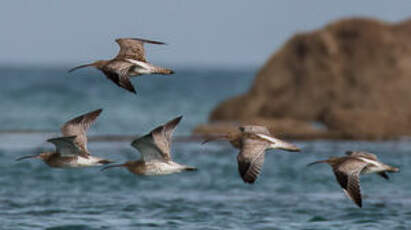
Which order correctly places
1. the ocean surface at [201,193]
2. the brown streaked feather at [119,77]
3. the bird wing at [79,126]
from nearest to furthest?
the brown streaked feather at [119,77]
the bird wing at [79,126]
the ocean surface at [201,193]

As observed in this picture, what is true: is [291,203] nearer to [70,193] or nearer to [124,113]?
[70,193]

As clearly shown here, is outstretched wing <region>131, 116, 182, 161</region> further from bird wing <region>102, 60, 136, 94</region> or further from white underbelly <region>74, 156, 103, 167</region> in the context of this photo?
bird wing <region>102, 60, 136, 94</region>

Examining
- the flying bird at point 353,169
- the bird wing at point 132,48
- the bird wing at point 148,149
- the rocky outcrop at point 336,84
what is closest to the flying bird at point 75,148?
the bird wing at point 148,149

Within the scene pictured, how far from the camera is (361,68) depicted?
1761 inches

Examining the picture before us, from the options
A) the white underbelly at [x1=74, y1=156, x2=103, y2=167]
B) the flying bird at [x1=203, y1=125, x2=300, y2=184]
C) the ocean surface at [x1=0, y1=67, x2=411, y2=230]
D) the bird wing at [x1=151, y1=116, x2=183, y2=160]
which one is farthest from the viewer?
the ocean surface at [x1=0, y1=67, x2=411, y2=230]

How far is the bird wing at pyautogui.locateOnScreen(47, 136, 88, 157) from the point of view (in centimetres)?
2155

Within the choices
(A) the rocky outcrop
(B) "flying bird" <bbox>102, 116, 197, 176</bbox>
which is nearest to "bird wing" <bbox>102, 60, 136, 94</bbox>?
(B) "flying bird" <bbox>102, 116, 197, 176</bbox>

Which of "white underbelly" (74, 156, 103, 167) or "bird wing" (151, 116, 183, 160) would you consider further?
"white underbelly" (74, 156, 103, 167)

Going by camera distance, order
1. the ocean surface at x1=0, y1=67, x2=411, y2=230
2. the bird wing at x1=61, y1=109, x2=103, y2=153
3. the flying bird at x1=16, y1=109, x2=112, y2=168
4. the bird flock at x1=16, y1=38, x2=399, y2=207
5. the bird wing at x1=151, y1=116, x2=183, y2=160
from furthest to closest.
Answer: the ocean surface at x1=0, y1=67, x2=411, y2=230 → the bird wing at x1=61, y1=109, x2=103, y2=153 → the flying bird at x1=16, y1=109, x2=112, y2=168 → the bird wing at x1=151, y1=116, x2=183, y2=160 → the bird flock at x1=16, y1=38, x2=399, y2=207

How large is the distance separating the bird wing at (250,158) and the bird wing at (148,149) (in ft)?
5.39

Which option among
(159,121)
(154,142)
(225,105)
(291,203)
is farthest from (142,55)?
(159,121)

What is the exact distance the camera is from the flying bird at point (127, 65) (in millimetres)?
19669

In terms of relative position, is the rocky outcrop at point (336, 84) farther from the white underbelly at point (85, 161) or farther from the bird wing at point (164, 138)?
the bird wing at point (164, 138)

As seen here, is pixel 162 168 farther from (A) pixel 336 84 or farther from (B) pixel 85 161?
(A) pixel 336 84
